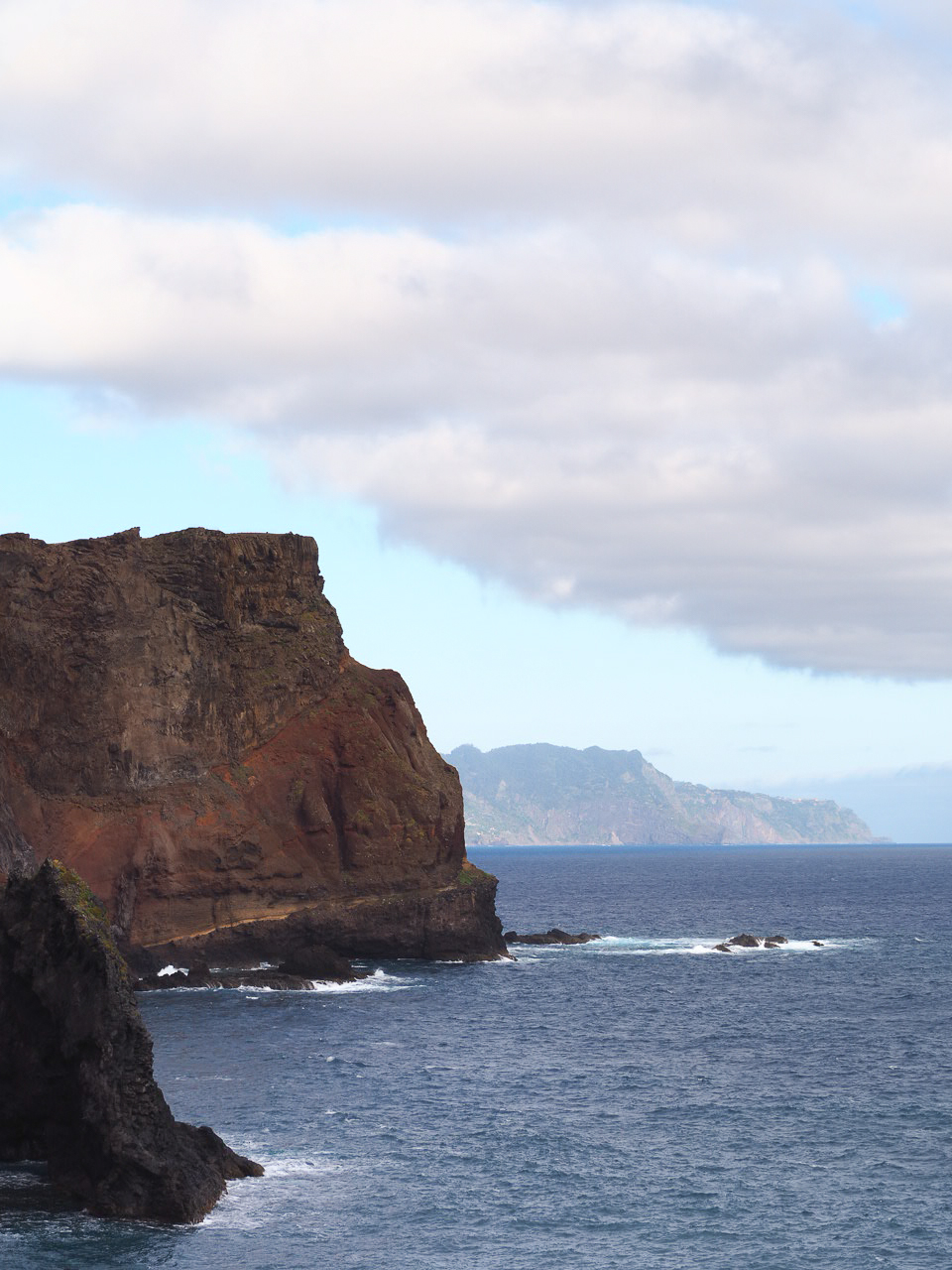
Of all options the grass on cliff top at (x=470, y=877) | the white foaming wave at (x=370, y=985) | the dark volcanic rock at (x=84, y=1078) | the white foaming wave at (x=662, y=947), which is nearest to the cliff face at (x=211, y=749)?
the grass on cliff top at (x=470, y=877)

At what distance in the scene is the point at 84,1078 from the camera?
4641 centimetres

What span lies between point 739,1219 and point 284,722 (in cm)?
6595

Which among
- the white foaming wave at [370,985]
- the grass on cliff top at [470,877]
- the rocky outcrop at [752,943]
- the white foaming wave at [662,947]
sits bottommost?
the white foaming wave at [370,985]

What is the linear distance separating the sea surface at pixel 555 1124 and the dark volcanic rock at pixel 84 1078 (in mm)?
1151

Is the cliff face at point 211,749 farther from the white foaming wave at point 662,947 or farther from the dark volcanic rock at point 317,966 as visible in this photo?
the white foaming wave at point 662,947

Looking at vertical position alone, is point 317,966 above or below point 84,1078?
below

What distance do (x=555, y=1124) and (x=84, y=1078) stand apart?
63.8 ft

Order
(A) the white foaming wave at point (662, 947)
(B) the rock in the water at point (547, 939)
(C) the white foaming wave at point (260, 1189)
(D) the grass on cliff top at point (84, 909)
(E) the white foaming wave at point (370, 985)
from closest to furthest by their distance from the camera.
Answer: (C) the white foaming wave at point (260, 1189), (D) the grass on cliff top at point (84, 909), (E) the white foaming wave at point (370, 985), (A) the white foaming wave at point (662, 947), (B) the rock in the water at point (547, 939)

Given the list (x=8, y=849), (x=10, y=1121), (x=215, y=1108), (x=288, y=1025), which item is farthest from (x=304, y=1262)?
(x=8, y=849)

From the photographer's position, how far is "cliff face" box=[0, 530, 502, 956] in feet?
321

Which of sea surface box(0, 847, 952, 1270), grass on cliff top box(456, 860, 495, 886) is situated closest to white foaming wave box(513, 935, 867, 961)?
grass on cliff top box(456, 860, 495, 886)

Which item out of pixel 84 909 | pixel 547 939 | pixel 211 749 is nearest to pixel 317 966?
pixel 211 749

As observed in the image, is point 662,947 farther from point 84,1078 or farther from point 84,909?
point 84,1078

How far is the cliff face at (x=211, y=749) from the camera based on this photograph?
97750mm
